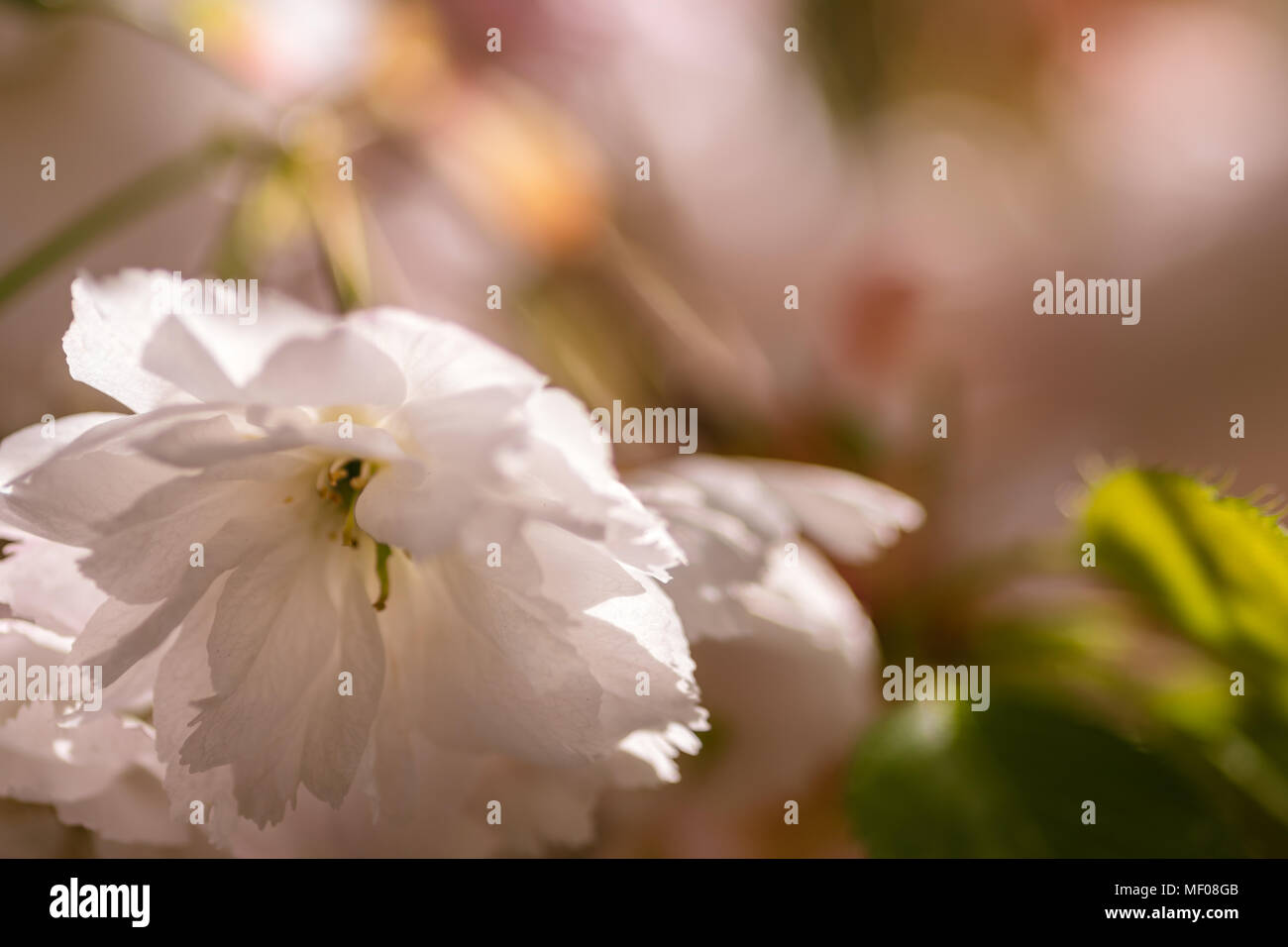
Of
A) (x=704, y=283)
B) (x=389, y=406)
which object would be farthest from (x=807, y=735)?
(x=704, y=283)

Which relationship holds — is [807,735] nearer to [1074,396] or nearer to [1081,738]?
[1081,738]

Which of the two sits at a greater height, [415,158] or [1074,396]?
[415,158]

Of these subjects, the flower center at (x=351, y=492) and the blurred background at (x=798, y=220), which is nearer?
the flower center at (x=351, y=492)

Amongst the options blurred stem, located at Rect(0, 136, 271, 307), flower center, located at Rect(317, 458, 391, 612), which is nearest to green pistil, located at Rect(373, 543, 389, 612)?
→ flower center, located at Rect(317, 458, 391, 612)

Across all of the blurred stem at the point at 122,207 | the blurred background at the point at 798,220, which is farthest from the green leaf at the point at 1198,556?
the blurred stem at the point at 122,207

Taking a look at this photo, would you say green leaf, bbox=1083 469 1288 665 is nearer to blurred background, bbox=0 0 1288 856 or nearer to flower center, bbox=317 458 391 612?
blurred background, bbox=0 0 1288 856

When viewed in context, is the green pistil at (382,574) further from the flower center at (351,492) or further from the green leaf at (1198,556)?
the green leaf at (1198,556)

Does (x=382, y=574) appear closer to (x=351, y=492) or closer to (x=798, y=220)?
(x=351, y=492)
